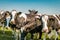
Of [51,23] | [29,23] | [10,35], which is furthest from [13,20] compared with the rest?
[51,23]

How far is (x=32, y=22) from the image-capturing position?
7449 millimetres

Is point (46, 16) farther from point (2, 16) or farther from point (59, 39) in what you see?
point (2, 16)

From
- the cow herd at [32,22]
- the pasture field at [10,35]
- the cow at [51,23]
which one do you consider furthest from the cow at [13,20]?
the cow at [51,23]

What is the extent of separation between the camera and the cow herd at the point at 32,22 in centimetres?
716

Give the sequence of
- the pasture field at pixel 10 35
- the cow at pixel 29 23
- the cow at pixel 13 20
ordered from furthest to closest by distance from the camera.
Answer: the cow at pixel 13 20
the cow at pixel 29 23
the pasture field at pixel 10 35

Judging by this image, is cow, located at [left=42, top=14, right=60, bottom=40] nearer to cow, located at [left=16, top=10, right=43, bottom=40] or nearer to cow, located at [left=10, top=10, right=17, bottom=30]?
cow, located at [left=16, top=10, right=43, bottom=40]

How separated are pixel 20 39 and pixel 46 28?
0.71m

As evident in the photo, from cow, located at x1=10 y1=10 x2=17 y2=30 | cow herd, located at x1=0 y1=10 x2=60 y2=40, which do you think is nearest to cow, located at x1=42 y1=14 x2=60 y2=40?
cow herd, located at x1=0 y1=10 x2=60 y2=40

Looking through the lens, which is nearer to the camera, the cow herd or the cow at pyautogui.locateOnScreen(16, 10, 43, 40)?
the cow herd

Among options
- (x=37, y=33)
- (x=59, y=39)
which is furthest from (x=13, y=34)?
(x=59, y=39)

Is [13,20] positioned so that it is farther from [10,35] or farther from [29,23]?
[29,23]

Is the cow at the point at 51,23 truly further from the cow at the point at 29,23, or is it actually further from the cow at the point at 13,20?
the cow at the point at 13,20

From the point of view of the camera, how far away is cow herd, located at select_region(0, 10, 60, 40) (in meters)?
7.16

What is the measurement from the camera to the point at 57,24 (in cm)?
714
